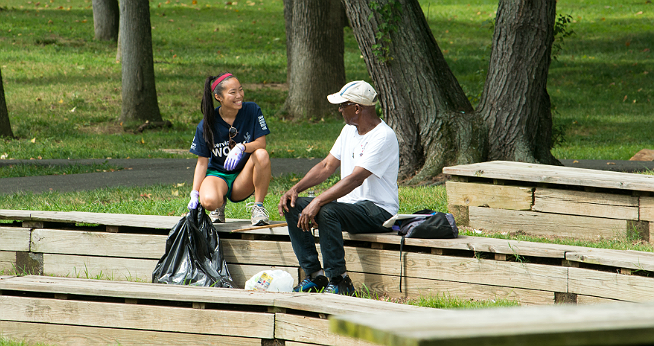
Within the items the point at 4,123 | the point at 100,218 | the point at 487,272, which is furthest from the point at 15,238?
the point at 4,123

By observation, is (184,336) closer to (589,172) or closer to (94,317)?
(94,317)

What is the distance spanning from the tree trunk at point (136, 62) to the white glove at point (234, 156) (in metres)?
9.32

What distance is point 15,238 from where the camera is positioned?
16.5 feet

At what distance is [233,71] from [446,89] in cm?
1221

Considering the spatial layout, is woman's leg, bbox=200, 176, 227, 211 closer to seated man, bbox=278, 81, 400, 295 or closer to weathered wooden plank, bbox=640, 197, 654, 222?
seated man, bbox=278, 81, 400, 295

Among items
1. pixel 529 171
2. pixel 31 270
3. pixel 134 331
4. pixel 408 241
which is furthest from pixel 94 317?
pixel 529 171

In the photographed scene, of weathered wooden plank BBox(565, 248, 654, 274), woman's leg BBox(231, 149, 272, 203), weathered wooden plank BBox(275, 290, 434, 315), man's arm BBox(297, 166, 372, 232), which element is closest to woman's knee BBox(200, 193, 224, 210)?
woman's leg BBox(231, 149, 272, 203)

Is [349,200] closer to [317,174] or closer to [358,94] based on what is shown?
[317,174]

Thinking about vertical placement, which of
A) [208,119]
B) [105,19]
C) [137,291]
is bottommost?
[137,291]

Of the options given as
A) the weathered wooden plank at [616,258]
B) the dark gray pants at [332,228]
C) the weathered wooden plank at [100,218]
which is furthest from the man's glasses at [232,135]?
the weathered wooden plank at [616,258]

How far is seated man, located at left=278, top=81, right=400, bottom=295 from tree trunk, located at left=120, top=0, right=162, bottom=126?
9.72 metres

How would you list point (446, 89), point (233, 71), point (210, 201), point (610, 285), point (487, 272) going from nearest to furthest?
point (610, 285)
point (487, 272)
point (210, 201)
point (446, 89)
point (233, 71)

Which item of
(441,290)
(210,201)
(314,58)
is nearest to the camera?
(441,290)

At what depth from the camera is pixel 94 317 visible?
3904 mm
